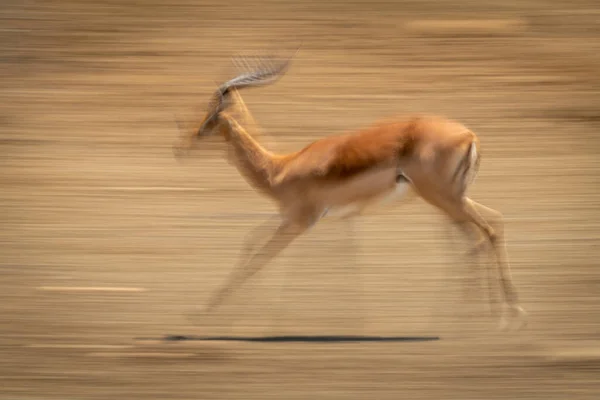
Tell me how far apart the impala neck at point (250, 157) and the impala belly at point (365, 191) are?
45cm

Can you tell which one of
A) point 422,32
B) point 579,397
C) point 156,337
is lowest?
point 579,397

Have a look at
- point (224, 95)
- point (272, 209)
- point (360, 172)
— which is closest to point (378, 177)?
point (360, 172)

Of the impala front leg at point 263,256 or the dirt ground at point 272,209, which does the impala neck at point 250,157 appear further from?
the impala front leg at point 263,256

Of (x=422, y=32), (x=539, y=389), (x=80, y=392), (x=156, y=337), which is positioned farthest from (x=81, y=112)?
(x=539, y=389)

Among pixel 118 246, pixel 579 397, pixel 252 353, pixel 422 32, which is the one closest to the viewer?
pixel 579 397

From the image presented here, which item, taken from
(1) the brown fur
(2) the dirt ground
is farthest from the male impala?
(2) the dirt ground

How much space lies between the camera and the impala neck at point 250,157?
22.4 ft

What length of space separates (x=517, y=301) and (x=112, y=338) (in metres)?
2.57

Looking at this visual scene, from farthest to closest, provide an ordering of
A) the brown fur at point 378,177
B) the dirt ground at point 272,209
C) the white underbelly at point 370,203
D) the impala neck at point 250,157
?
the impala neck at point 250,157 < the white underbelly at point 370,203 < the brown fur at point 378,177 < the dirt ground at point 272,209

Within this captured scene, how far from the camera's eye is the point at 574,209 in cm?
828

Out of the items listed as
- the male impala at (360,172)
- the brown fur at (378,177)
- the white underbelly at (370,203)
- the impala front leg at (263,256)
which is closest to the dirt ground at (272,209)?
the impala front leg at (263,256)

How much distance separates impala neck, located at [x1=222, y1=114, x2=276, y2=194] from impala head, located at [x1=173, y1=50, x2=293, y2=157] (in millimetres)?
99

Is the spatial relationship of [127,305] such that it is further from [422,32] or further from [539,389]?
[422,32]

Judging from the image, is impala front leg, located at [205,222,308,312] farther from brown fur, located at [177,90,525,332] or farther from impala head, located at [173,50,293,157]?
impala head, located at [173,50,293,157]
